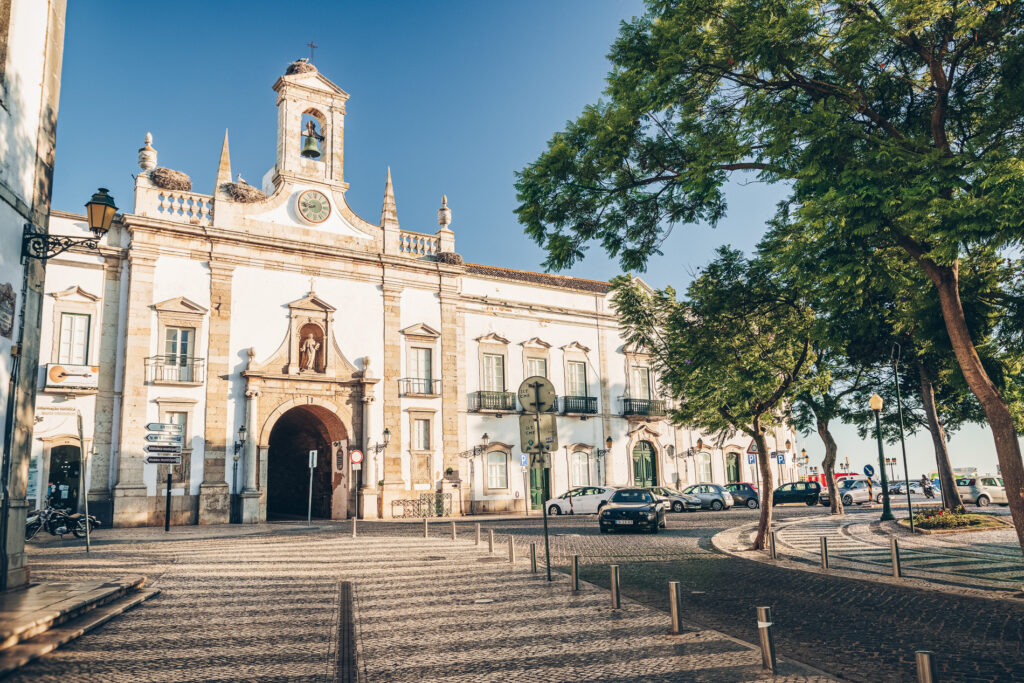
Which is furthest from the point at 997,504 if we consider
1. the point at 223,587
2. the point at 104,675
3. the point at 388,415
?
the point at 104,675

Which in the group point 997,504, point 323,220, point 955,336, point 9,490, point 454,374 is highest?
point 323,220

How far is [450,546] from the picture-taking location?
16750 millimetres

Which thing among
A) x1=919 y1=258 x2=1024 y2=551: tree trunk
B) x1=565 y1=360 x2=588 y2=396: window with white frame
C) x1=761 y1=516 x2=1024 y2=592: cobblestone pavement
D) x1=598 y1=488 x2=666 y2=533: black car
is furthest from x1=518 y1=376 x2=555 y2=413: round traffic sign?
x1=565 y1=360 x2=588 y2=396: window with white frame

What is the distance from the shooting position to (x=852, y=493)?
118 feet

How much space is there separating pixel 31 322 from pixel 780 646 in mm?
10435

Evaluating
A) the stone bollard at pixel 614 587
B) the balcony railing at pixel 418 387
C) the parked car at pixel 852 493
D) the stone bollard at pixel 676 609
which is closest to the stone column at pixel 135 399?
the balcony railing at pixel 418 387

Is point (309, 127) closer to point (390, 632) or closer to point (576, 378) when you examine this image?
point (576, 378)

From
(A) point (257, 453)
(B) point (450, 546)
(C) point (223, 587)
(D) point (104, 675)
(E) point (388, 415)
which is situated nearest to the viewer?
(D) point (104, 675)

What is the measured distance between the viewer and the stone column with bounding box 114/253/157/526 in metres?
23.9

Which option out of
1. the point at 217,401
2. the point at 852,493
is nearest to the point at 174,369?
the point at 217,401

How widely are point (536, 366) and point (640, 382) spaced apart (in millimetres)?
6577

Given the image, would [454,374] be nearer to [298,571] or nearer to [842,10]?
[298,571]

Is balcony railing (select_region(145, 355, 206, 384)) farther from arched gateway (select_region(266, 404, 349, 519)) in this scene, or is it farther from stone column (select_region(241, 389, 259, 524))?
arched gateway (select_region(266, 404, 349, 519))

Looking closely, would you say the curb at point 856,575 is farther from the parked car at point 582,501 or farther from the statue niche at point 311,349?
the statue niche at point 311,349
